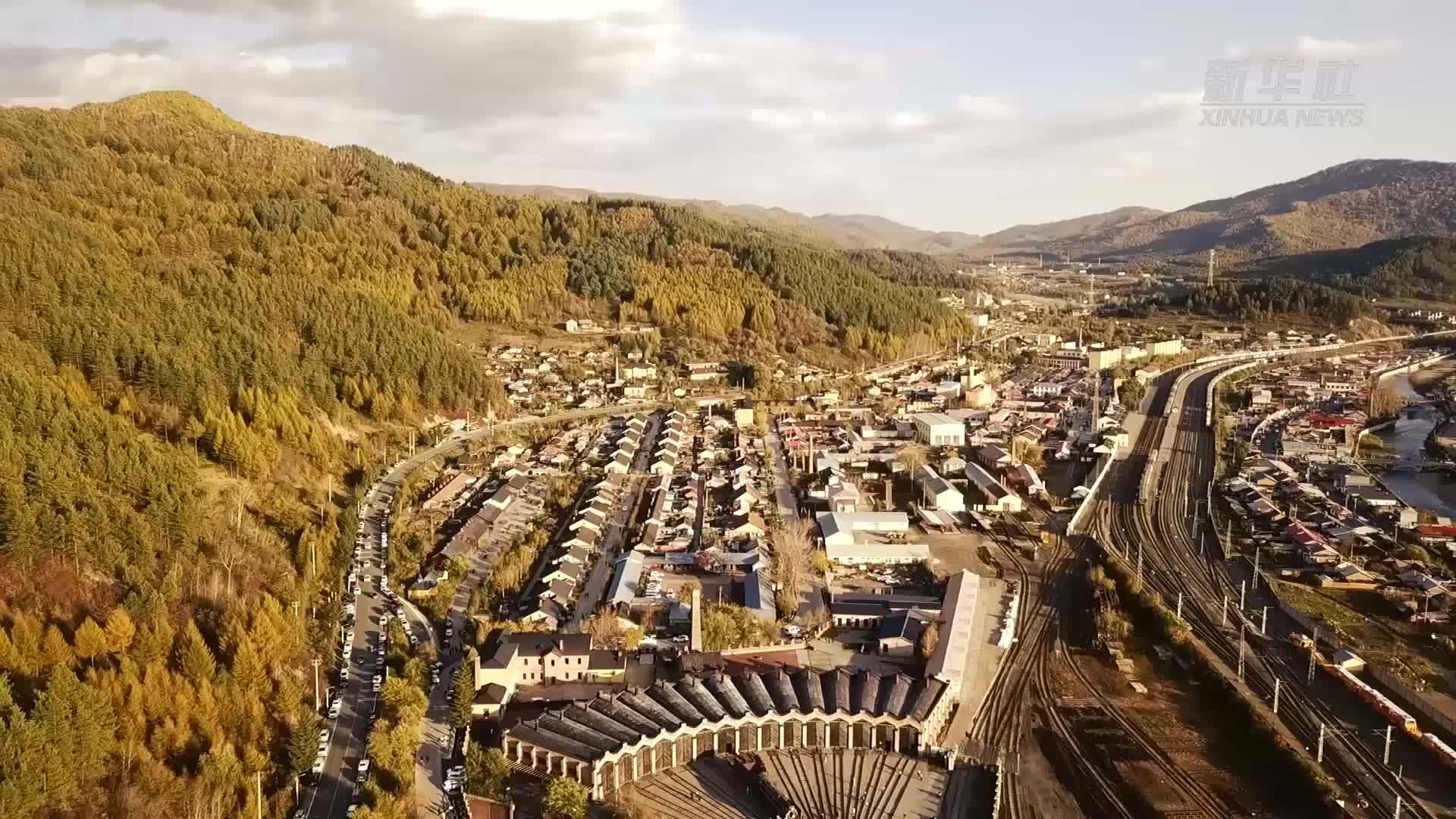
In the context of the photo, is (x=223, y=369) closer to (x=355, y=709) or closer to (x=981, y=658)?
(x=355, y=709)

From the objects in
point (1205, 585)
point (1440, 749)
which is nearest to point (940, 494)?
point (1205, 585)

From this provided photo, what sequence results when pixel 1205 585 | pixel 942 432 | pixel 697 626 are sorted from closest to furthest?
pixel 697 626, pixel 1205 585, pixel 942 432

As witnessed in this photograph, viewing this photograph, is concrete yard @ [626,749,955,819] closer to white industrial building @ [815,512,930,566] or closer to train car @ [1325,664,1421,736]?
train car @ [1325,664,1421,736]

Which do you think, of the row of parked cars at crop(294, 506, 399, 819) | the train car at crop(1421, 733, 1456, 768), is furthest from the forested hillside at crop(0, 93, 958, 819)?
the train car at crop(1421, 733, 1456, 768)

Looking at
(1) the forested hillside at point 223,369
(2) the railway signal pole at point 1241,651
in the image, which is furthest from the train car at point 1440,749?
(1) the forested hillside at point 223,369

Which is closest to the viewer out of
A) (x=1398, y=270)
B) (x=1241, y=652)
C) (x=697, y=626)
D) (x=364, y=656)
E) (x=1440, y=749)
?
(x=1440, y=749)

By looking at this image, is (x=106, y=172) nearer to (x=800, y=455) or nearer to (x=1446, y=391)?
(x=800, y=455)

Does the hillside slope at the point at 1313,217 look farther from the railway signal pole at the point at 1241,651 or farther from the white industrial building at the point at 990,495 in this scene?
the railway signal pole at the point at 1241,651
